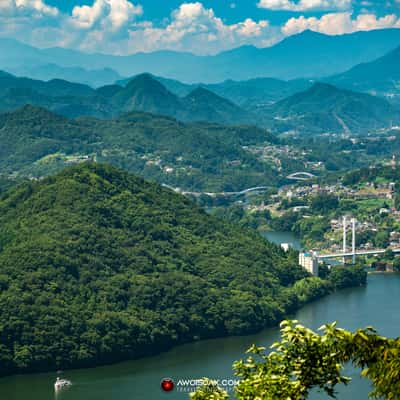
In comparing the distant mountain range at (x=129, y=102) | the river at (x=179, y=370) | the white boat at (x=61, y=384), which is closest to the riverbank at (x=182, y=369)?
the river at (x=179, y=370)

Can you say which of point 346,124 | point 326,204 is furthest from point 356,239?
point 346,124

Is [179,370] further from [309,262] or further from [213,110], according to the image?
[213,110]

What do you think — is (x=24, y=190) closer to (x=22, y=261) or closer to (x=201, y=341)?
(x=22, y=261)

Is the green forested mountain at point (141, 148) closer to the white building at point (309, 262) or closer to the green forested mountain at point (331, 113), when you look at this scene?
the white building at point (309, 262)

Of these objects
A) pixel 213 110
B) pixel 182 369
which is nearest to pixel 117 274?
pixel 182 369

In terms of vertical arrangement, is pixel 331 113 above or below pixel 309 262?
above

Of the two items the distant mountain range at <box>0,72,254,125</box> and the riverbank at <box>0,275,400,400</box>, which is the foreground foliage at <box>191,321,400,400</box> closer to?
the riverbank at <box>0,275,400,400</box>
